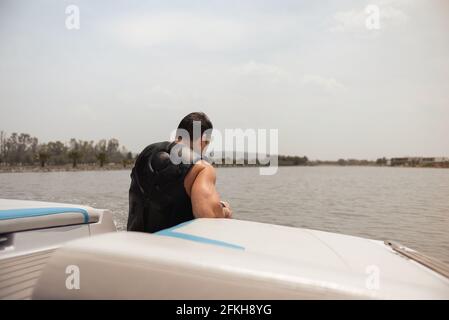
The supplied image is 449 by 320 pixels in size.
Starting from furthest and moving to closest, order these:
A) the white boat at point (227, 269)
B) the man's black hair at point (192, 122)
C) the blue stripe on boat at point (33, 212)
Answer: the blue stripe on boat at point (33, 212) < the man's black hair at point (192, 122) < the white boat at point (227, 269)

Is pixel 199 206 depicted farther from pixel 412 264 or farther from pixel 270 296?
pixel 412 264

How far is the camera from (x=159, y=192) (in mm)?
2334

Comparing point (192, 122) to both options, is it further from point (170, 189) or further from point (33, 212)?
point (33, 212)

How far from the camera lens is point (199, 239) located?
1689mm

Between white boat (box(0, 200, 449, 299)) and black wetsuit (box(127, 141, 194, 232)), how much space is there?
1.31 feet

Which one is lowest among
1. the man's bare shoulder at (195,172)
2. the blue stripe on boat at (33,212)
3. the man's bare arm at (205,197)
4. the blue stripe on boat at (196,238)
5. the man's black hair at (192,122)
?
the blue stripe on boat at (33,212)

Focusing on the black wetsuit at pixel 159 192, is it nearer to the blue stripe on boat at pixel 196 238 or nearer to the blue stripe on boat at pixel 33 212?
the blue stripe on boat at pixel 196 238

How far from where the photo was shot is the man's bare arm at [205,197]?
2.19 meters

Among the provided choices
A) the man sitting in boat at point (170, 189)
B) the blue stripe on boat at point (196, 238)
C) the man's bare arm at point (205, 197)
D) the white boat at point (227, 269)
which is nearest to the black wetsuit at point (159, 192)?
the man sitting in boat at point (170, 189)

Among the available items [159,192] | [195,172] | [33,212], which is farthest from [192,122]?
[33,212]

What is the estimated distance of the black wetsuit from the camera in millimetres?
2307
